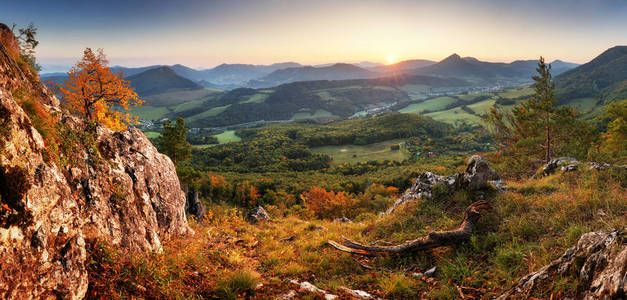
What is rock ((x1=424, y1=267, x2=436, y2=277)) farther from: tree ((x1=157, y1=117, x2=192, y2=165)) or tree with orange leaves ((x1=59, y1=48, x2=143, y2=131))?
tree ((x1=157, y1=117, x2=192, y2=165))

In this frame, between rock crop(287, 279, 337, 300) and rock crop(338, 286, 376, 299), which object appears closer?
rock crop(287, 279, 337, 300)

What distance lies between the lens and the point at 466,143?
451ft

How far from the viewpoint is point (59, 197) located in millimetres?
5395

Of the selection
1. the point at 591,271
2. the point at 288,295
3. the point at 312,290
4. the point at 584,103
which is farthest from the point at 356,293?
the point at 584,103

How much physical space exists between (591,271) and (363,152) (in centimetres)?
13274

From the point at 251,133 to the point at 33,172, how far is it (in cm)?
19779

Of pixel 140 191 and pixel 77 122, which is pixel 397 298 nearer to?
pixel 140 191

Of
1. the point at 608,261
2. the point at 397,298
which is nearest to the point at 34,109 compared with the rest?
the point at 397,298

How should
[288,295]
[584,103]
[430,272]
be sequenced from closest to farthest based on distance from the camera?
1. [288,295]
2. [430,272]
3. [584,103]

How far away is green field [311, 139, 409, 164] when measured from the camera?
121 meters

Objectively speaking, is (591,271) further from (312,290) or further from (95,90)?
(95,90)

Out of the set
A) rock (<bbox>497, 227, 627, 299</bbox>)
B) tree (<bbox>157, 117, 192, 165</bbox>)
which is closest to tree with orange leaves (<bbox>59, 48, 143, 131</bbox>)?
tree (<bbox>157, 117, 192, 165</bbox>)

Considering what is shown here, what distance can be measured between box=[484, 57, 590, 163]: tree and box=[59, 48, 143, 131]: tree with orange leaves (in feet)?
116

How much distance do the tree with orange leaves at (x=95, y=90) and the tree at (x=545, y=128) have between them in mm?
35504
